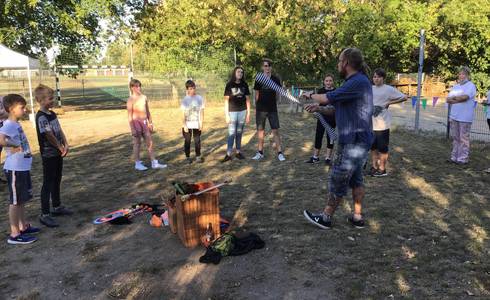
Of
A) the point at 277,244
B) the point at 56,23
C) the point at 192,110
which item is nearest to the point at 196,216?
the point at 277,244

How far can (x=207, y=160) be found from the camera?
836 cm

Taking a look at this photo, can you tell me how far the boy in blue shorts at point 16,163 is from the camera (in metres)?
4.34

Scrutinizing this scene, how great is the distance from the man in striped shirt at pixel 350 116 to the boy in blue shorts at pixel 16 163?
3.01 meters

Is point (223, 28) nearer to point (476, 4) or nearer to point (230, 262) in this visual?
point (476, 4)

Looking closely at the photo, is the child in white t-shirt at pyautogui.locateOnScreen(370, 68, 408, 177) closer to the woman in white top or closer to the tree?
the woman in white top

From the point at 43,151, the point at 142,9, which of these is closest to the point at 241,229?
the point at 43,151

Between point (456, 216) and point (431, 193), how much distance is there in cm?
93

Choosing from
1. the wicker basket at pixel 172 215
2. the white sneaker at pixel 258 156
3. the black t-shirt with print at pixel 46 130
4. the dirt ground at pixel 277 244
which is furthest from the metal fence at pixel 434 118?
the black t-shirt with print at pixel 46 130

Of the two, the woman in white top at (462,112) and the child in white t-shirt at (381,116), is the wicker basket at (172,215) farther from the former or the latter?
the woman in white top at (462,112)

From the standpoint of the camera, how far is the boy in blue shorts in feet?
14.2

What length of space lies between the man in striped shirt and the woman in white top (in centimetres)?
391

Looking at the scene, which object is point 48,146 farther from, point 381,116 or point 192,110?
point 381,116

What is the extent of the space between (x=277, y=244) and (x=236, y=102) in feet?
13.1

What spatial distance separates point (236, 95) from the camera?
7727mm
